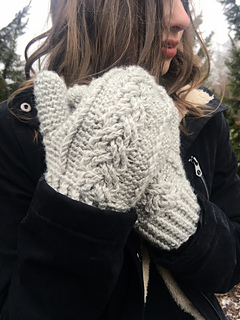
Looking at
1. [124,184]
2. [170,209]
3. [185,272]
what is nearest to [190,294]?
[185,272]

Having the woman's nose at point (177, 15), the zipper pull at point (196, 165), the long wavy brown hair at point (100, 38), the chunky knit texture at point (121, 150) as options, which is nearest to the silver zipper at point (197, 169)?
the zipper pull at point (196, 165)

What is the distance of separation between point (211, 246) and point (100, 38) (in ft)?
2.91

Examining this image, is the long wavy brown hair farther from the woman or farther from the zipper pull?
the zipper pull

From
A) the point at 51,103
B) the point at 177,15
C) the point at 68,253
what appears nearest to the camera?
the point at 68,253

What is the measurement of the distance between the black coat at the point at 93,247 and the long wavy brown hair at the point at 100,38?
0.23m

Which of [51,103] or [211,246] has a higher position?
[51,103]

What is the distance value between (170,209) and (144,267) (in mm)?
249

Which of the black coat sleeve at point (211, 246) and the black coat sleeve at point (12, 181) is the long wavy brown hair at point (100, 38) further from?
the black coat sleeve at point (211, 246)

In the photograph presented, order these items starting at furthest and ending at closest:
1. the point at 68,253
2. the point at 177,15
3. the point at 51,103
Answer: the point at 177,15, the point at 51,103, the point at 68,253

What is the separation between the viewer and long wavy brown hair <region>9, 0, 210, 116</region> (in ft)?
3.45

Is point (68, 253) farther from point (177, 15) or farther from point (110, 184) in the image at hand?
point (177, 15)

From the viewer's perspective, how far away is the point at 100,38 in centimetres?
109

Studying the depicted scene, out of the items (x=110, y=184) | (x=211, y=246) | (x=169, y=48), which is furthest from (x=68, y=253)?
(x=169, y=48)

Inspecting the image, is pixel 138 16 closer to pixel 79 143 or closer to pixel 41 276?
pixel 79 143
